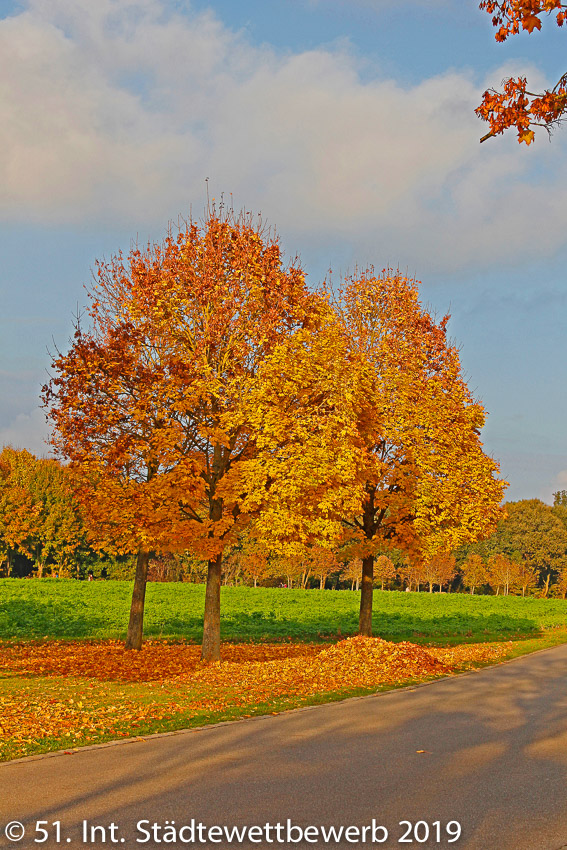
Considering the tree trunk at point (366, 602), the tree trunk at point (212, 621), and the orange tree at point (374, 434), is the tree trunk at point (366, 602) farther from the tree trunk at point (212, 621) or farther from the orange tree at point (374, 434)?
the tree trunk at point (212, 621)

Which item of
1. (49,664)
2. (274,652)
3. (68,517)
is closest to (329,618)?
(274,652)

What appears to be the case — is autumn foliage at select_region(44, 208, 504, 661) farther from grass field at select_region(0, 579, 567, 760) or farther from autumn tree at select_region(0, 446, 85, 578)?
autumn tree at select_region(0, 446, 85, 578)

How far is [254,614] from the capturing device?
131 feet

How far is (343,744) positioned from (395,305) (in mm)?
19091

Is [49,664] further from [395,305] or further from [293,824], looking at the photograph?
[395,305]

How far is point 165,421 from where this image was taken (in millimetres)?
20359

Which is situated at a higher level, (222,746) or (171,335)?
(171,335)

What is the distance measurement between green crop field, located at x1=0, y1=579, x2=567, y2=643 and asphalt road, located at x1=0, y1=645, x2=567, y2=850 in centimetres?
2092

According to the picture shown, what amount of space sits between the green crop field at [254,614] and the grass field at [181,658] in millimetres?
122

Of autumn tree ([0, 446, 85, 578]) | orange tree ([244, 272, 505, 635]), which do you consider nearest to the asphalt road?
orange tree ([244, 272, 505, 635])

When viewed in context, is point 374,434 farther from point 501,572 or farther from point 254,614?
point 501,572

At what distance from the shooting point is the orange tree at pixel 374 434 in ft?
60.6

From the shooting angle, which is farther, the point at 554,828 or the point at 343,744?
the point at 343,744

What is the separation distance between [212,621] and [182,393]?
637 cm
